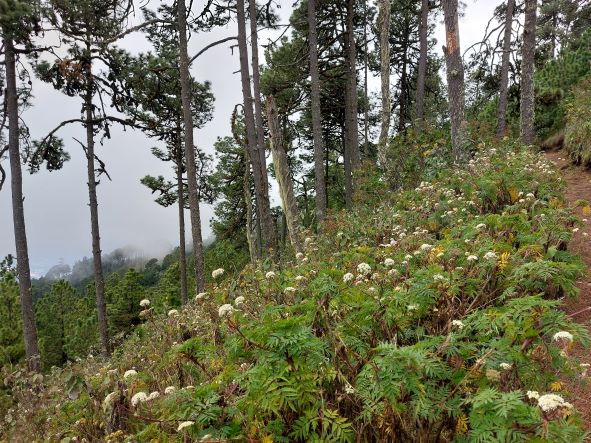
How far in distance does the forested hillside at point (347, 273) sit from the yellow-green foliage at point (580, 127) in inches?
3.1

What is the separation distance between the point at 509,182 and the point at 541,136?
11390 millimetres

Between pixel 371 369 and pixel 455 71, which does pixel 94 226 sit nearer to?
pixel 455 71

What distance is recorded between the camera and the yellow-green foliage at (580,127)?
1005 centimetres

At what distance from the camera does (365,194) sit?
12016 millimetres

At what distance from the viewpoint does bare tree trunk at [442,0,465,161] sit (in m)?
9.79

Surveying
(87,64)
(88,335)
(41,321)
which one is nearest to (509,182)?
(87,64)

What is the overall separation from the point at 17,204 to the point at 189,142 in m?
5.06

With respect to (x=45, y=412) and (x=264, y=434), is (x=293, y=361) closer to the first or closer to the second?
(x=264, y=434)

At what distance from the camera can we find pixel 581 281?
15.5 ft

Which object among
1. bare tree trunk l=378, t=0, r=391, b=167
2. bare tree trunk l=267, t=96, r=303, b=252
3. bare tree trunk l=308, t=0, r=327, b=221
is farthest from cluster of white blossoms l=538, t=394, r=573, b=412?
bare tree trunk l=308, t=0, r=327, b=221

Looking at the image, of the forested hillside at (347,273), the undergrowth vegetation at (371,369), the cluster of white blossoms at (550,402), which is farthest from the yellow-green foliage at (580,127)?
the cluster of white blossoms at (550,402)

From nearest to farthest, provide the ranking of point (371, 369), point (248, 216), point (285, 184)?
point (371, 369) → point (285, 184) → point (248, 216)

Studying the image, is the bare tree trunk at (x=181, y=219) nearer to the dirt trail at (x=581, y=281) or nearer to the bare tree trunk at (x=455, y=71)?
the bare tree trunk at (x=455, y=71)

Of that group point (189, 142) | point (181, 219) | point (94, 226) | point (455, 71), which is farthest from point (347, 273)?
point (181, 219)
